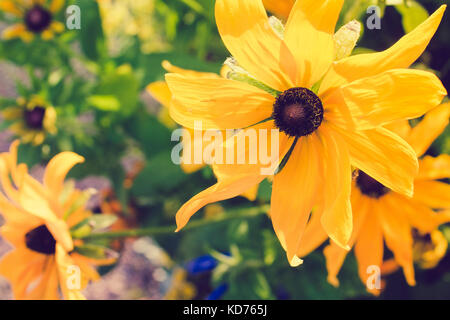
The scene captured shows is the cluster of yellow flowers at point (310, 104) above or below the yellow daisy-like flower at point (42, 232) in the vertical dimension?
above

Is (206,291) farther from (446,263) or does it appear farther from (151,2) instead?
(151,2)

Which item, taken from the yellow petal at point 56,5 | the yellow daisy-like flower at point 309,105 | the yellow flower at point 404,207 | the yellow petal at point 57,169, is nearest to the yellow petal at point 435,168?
the yellow flower at point 404,207

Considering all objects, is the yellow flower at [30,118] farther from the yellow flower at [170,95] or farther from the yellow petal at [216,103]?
the yellow petal at [216,103]

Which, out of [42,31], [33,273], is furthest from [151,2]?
[33,273]

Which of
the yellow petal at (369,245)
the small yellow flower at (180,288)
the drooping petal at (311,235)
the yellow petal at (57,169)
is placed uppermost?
the yellow petal at (57,169)

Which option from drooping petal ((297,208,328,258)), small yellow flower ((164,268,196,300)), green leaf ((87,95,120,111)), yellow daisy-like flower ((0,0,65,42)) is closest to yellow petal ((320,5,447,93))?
drooping petal ((297,208,328,258))

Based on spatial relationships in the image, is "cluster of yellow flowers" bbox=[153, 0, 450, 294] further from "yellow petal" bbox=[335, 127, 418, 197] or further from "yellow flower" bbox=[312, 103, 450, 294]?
"yellow flower" bbox=[312, 103, 450, 294]

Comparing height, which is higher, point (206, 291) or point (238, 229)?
point (238, 229)
